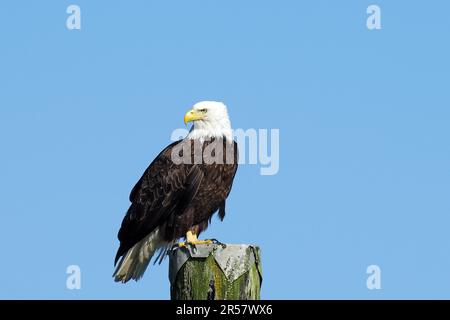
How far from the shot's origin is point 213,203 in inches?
425

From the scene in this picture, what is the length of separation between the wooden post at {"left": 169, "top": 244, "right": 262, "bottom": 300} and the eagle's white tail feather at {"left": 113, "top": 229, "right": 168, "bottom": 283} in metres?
3.36

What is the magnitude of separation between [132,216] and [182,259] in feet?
11.8

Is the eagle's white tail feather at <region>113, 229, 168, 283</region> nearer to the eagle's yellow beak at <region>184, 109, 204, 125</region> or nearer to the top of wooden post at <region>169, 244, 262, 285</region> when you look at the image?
the eagle's yellow beak at <region>184, 109, 204, 125</region>

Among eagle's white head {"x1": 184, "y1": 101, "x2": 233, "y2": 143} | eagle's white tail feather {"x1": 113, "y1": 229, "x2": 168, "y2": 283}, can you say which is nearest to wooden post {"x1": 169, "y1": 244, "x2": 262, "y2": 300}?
eagle's white tail feather {"x1": 113, "y1": 229, "x2": 168, "y2": 283}

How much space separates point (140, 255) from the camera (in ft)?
35.8

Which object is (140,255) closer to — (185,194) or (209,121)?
(185,194)

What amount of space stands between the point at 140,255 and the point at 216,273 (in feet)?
12.4

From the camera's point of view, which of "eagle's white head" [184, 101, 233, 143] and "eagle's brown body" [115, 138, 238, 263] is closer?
"eagle's brown body" [115, 138, 238, 263]

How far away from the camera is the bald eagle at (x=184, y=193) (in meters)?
10.7

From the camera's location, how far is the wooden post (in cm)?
714

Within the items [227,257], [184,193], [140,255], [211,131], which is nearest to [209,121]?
[211,131]
